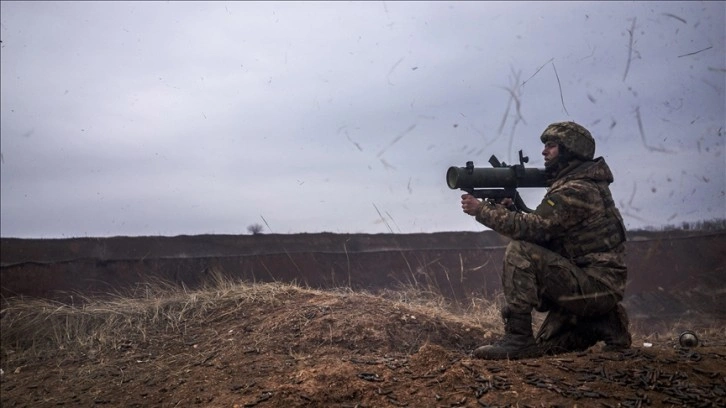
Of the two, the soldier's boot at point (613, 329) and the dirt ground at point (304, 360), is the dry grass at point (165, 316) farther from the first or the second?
the soldier's boot at point (613, 329)

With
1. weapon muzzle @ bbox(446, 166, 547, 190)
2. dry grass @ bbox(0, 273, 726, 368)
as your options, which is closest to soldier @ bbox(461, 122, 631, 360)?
weapon muzzle @ bbox(446, 166, 547, 190)

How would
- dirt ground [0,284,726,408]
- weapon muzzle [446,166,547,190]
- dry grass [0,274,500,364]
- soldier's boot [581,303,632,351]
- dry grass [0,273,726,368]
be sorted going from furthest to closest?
dry grass [0,274,500,364] → dry grass [0,273,726,368] → weapon muzzle [446,166,547,190] → soldier's boot [581,303,632,351] → dirt ground [0,284,726,408]

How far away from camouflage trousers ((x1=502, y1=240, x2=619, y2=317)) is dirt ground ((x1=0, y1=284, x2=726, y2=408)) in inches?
15.4

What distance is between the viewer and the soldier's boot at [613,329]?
4.61m

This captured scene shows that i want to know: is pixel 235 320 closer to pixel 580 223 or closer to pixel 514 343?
pixel 514 343

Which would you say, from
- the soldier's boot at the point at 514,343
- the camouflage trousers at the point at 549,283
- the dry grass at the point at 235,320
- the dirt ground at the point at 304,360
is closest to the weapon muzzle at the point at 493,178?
the camouflage trousers at the point at 549,283

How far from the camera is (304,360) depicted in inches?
191

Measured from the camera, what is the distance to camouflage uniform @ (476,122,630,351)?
4.48m

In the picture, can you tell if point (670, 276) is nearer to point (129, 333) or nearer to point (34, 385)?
point (129, 333)

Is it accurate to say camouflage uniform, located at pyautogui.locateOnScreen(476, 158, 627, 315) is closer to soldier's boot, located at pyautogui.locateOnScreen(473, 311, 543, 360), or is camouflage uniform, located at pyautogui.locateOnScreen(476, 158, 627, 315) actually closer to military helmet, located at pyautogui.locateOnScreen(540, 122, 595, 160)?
soldier's boot, located at pyautogui.locateOnScreen(473, 311, 543, 360)

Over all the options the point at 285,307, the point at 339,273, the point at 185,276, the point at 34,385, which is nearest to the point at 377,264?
the point at 339,273

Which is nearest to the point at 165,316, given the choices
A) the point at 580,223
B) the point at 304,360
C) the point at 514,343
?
the point at 304,360

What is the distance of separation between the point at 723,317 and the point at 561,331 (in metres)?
4.03

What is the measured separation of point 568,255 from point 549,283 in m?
0.30
